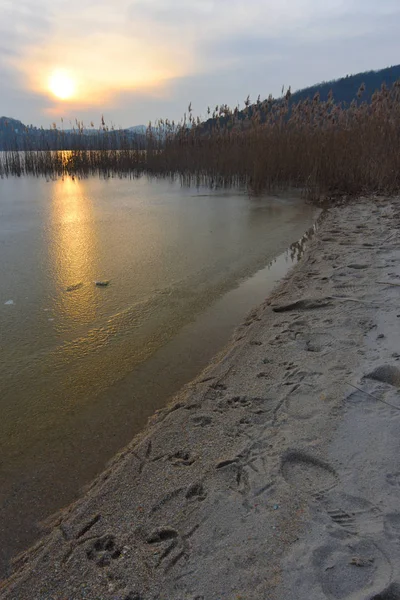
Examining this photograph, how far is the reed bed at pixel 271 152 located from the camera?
5812mm

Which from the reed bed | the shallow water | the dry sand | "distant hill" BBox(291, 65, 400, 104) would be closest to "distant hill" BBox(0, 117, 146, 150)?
the reed bed

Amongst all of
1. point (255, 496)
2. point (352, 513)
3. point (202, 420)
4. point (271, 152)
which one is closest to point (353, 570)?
point (352, 513)

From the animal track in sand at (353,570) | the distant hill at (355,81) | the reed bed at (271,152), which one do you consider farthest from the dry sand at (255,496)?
the distant hill at (355,81)

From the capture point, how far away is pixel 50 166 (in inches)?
407

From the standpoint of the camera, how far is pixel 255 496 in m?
0.95

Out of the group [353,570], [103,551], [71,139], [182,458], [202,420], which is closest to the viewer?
[353,570]

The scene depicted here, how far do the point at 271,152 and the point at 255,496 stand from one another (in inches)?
261

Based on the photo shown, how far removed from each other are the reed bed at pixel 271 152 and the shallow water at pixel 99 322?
1712 mm

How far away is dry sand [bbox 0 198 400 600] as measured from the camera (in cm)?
76

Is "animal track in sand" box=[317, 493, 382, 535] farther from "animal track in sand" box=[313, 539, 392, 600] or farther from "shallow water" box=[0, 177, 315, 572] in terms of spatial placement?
"shallow water" box=[0, 177, 315, 572]

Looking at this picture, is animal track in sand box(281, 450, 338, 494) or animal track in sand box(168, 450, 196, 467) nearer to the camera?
animal track in sand box(281, 450, 338, 494)

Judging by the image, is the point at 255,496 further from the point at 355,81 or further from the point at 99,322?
the point at 355,81

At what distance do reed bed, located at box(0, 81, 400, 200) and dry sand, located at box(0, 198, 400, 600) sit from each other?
4918mm

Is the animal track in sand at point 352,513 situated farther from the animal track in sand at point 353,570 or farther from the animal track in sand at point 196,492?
the animal track in sand at point 196,492
